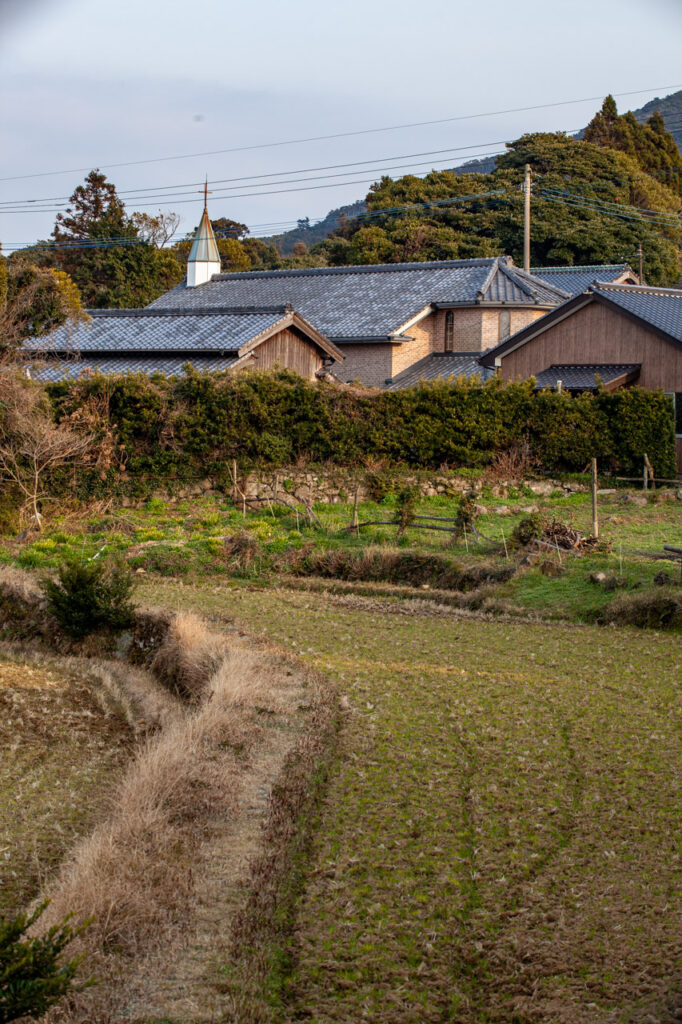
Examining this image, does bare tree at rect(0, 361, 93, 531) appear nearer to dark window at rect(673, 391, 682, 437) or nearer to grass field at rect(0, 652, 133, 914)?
grass field at rect(0, 652, 133, 914)

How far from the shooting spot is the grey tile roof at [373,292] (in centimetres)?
3656

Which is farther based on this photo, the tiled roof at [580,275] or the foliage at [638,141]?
the foliage at [638,141]

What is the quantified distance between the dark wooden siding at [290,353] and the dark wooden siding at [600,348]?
615cm

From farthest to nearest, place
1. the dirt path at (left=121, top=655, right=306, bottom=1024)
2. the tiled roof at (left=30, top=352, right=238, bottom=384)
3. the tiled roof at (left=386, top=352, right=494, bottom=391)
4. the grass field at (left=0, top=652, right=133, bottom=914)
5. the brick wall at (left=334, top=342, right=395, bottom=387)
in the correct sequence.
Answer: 1. the brick wall at (left=334, top=342, right=395, bottom=387)
2. the tiled roof at (left=386, top=352, right=494, bottom=391)
3. the tiled roof at (left=30, top=352, right=238, bottom=384)
4. the grass field at (left=0, top=652, right=133, bottom=914)
5. the dirt path at (left=121, top=655, right=306, bottom=1024)

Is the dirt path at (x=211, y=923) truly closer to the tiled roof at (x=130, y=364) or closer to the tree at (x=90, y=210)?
the tiled roof at (x=130, y=364)

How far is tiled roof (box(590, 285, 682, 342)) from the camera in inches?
1080

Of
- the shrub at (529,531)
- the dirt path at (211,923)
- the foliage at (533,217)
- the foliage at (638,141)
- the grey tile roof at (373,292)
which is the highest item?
the foliage at (638,141)

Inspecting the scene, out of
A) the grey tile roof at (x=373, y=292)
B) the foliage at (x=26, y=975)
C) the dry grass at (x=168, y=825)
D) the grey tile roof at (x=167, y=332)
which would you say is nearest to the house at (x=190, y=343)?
the grey tile roof at (x=167, y=332)

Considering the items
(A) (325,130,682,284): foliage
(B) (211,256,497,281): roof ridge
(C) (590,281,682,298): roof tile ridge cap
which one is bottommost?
(C) (590,281,682,298): roof tile ridge cap

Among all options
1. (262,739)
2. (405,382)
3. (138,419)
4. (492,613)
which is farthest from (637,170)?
(262,739)

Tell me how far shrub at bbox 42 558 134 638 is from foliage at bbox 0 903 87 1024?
851 centimetres

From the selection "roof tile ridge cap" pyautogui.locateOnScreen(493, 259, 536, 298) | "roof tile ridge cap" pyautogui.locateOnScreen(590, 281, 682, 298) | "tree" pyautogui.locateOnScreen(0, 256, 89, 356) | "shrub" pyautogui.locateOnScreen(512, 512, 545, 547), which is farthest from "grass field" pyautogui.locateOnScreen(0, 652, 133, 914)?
"roof tile ridge cap" pyautogui.locateOnScreen(493, 259, 536, 298)

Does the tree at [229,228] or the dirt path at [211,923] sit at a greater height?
the tree at [229,228]

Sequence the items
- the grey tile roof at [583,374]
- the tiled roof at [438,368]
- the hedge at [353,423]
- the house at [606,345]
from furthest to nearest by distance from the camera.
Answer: the tiled roof at [438,368] < the grey tile roof at [583,374] < the house at [606,345] < the hedge at [353,423]
